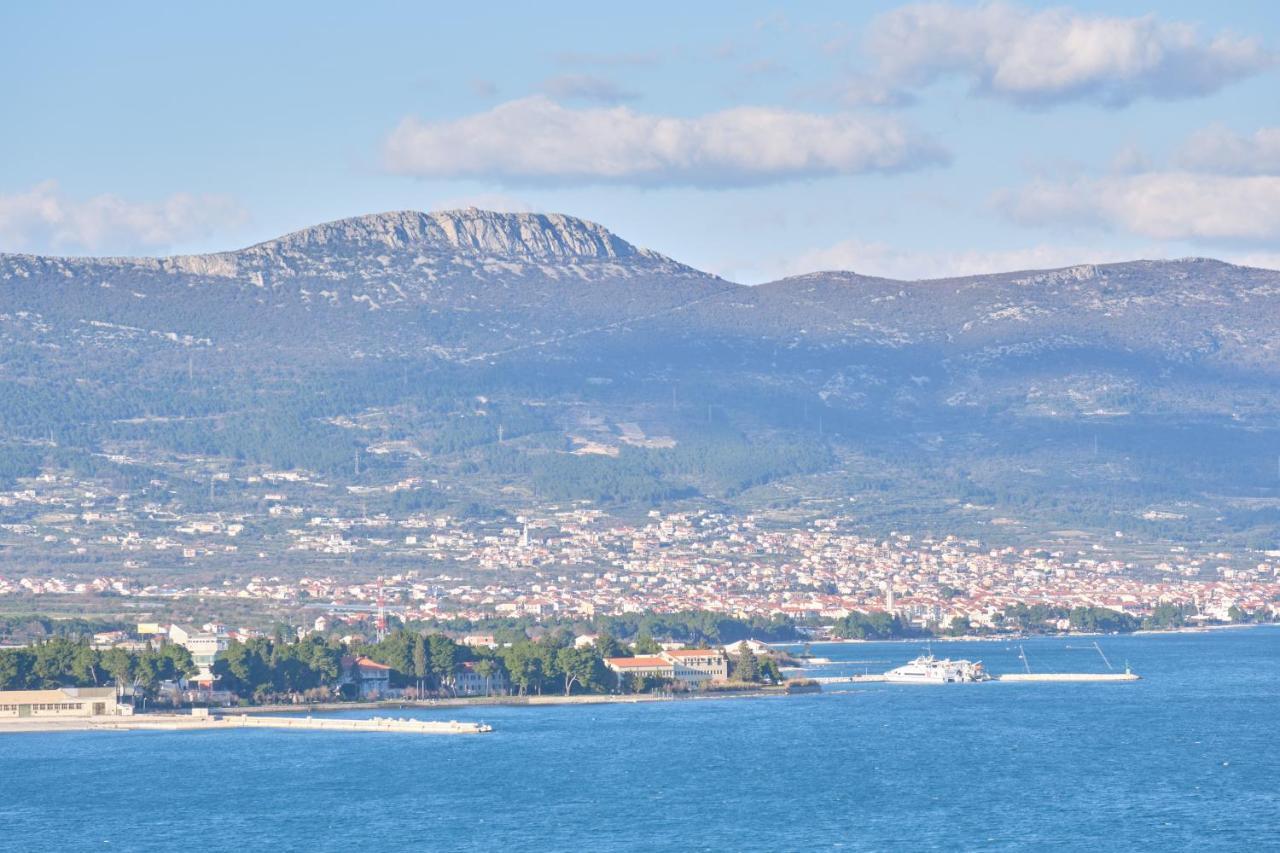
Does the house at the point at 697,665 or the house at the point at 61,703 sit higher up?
the house at the point at 697,665

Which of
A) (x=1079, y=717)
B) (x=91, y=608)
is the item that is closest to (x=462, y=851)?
(x=1079, y=717)

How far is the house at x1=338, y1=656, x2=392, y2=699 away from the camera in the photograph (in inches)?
4594

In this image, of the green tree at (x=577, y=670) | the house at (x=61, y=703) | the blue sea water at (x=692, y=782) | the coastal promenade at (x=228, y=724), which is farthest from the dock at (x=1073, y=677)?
the house at (x=61, y=703)

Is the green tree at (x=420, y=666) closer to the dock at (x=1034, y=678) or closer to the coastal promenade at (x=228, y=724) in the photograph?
the coastal promenade at (x=228, y=724)

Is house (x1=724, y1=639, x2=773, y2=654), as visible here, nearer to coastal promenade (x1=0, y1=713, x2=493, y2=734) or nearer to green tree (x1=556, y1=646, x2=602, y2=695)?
green tree (x1=556, y1=646, x2=602, y2=695)

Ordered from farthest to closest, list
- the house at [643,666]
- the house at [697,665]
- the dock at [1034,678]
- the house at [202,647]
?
1. the dock at [1034,678]
2. the house at [697,665]
3. the house at [643,666]
4. the house at [202,647]

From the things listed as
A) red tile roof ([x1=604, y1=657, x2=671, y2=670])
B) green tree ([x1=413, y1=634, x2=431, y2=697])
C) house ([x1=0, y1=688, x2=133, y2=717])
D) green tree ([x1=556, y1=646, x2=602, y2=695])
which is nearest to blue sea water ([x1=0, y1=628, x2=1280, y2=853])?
green tree ([x1=556, y1=646, x2=602, y2=695])

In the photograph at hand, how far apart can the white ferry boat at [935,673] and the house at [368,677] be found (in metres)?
29.0

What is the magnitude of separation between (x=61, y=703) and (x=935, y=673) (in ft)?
157

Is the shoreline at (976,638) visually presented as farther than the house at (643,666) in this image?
Yes

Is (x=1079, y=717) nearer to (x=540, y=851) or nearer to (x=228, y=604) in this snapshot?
(x=540, y=851)

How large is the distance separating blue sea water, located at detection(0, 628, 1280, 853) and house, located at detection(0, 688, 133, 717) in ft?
17.3

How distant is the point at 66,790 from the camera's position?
8206cm

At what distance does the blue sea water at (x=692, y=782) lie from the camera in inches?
2852
